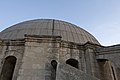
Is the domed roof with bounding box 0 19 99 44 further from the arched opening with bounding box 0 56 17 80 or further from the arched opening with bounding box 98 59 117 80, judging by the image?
the arched opening with bounding box 98 59 117 80

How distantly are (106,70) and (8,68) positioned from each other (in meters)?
7.58

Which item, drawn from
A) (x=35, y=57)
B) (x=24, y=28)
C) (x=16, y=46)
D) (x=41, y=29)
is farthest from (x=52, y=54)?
(x=24, y=28)

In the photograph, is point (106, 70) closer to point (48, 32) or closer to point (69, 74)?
point (69, 74)

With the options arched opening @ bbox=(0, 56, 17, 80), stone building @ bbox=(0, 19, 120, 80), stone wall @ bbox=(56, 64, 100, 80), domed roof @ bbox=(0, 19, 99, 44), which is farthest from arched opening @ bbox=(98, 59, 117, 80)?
arched opening @ bbox=(0, 56, 17, 80)

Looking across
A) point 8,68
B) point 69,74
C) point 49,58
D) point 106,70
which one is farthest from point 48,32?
point 69,74

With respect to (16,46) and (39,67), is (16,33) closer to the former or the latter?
(16,46)

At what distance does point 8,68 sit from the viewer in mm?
12164

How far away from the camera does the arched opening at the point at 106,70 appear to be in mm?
11885

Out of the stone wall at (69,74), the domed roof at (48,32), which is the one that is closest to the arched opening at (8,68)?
the domed roof at (48,32)

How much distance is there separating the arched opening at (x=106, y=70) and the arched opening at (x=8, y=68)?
6.61 metres

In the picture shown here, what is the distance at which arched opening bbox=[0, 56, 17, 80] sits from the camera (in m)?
11.6

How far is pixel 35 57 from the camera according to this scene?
1102 centimetres

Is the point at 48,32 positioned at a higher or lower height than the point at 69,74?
higher

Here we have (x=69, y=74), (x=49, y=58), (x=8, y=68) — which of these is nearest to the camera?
(x=69, y=74)
